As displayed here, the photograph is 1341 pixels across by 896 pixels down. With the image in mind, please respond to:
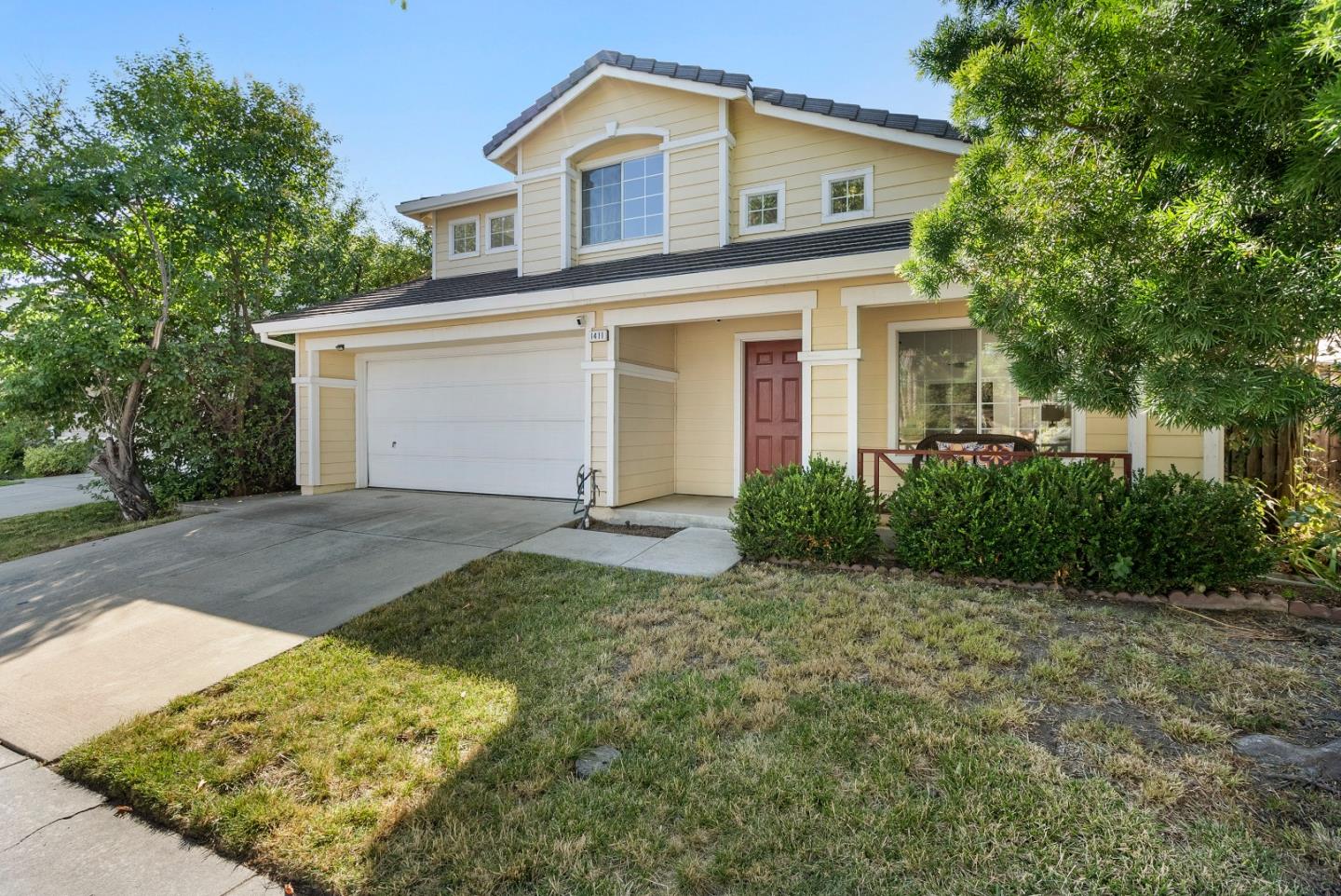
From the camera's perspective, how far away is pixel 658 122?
8.02 m

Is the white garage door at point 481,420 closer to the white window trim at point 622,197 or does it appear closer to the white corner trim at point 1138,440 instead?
the white window trim at point 622,197

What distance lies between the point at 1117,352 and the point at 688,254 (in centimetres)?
538

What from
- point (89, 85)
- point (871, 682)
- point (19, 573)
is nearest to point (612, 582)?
point (871, 682)

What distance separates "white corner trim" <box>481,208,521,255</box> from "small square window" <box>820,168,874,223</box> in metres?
4.95

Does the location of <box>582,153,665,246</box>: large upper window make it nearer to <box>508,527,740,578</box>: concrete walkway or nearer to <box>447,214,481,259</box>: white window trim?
<box>447,214,481,259</box>: white window trim

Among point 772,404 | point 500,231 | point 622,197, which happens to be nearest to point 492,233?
point 500,231

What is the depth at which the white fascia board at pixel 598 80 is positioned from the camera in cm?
753

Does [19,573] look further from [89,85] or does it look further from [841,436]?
[89,85]

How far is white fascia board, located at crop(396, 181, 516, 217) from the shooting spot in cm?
941

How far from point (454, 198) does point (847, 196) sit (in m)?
6.22

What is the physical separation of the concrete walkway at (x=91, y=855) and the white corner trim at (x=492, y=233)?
867 cm

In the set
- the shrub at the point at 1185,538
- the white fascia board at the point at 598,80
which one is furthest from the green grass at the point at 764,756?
the white fascia board at the point at 598,80

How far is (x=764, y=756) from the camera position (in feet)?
7.94

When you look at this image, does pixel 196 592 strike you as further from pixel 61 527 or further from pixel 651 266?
pixel 651 266
